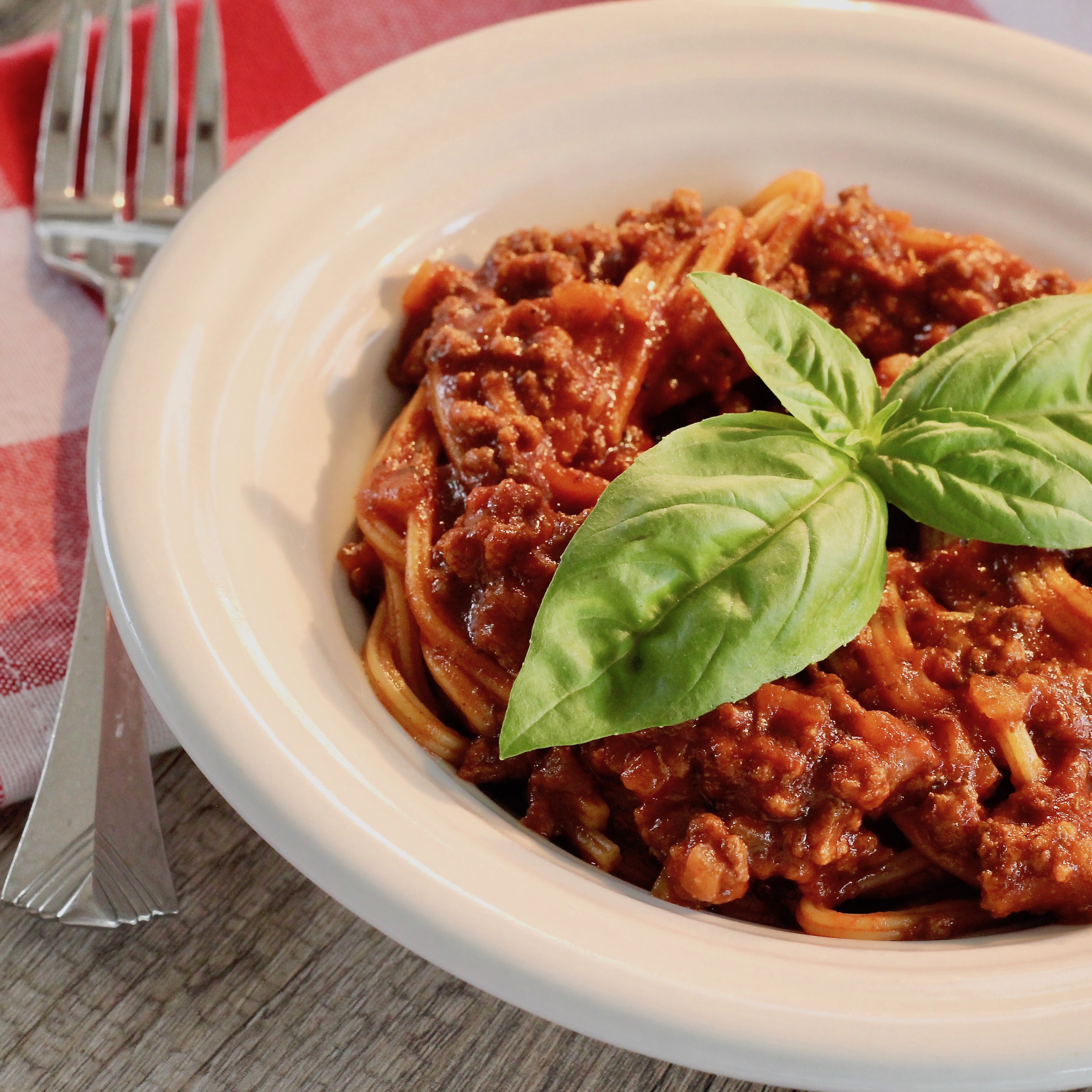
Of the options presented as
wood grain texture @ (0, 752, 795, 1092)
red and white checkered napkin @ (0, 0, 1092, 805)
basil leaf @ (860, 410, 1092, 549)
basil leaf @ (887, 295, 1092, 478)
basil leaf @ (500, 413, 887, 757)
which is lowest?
wood grain texture @ (0, 752, 795, 1092)

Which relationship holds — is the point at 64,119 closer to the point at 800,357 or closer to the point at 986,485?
the point at 800,357

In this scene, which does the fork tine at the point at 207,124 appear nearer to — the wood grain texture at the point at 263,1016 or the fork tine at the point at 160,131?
the fork tine at the point at 160,131

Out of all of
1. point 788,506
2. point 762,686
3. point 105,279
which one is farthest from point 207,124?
point 762,686

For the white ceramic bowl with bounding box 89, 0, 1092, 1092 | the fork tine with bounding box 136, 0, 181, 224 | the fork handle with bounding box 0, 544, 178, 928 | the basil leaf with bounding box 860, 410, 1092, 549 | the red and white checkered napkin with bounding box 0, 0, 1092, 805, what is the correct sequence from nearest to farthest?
the white ceramic bowl with bounding box 89, 0, 1092, 1092 < the basil leaf with bounding box 860, 410, 1092, 549 < the fork handle with bounding box 0, 544, 178, 928 < the red and white checkered napkin with bounding box 0, 0, 1092, 805 < the fork tine with bounding box 136, 0, 181, 224

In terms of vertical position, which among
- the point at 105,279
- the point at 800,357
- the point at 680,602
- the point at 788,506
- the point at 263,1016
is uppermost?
the point at 800,357

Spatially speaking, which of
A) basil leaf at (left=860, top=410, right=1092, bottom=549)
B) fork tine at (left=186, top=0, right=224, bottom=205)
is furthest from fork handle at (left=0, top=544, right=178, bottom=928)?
basil leaf at (left=860, top=410, right=1092, bottom=549)

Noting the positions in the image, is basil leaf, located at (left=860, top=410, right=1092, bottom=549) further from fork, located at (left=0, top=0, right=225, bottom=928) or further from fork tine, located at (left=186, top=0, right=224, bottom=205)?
fork tine, located at (left=186, top=0, right=224, bottom=205)

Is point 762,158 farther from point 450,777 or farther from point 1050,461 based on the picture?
point 450,777
